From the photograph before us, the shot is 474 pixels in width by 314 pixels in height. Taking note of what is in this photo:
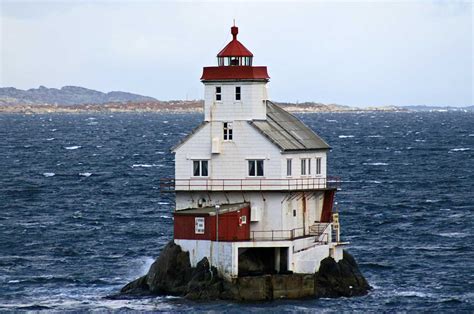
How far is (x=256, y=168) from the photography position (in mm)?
53500

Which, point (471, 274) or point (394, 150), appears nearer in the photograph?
point (471, 274)

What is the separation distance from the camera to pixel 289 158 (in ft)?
176

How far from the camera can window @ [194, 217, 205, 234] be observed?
5162 centimetres

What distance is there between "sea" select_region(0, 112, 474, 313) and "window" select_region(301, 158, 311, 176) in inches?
208

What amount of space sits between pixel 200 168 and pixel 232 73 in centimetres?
381

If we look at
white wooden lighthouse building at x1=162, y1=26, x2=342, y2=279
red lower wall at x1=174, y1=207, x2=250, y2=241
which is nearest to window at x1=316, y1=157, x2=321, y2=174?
white wooden lighthouse building at x1=162, y1=26, x2=342, y2=279

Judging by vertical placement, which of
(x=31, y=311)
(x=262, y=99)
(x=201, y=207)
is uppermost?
(x=262, y=99)

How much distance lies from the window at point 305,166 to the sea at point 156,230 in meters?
5.28

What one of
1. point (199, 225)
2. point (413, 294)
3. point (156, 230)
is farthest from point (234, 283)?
point (156, 230)

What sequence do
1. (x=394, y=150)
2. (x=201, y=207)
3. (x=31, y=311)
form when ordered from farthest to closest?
(x=394, y=150) < (x=201, y=207) < (x=31, y=311)

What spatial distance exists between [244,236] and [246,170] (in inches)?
110

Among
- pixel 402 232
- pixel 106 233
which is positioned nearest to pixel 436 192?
pixel 402 232

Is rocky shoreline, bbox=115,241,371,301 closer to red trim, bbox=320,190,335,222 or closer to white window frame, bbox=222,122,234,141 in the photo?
red trim, bbox=320,190,335,222

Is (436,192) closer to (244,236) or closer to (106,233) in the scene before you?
(106,233)
